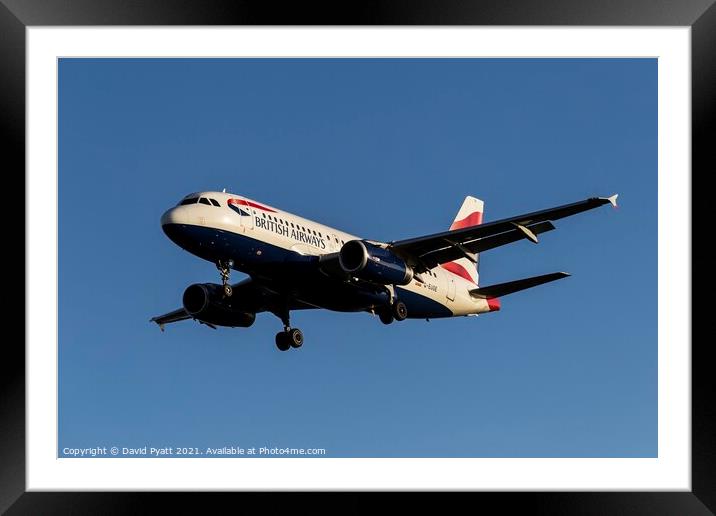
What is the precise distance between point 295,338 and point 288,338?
21cm

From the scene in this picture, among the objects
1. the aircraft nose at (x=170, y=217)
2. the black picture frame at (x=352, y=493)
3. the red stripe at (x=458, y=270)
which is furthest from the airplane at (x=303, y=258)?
the black picture frame at (x=352, y=493)

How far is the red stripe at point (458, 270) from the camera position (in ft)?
115

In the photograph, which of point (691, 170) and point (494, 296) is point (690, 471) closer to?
point (691, 170)

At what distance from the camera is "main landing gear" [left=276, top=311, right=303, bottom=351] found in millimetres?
30188

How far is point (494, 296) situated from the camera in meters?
34.1

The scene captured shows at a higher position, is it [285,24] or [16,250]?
[285,24]

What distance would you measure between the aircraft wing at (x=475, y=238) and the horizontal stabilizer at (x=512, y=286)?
7.42 ft

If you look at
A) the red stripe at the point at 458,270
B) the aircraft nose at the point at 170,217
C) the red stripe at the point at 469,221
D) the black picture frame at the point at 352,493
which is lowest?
the black picture frame at the point at 352,493

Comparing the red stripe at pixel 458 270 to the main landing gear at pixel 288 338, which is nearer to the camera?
the main landing gear at pixel 288 338

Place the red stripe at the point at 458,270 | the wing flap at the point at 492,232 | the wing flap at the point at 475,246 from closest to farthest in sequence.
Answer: the wing flap at the point at 492,232
the wing flap at the point at 475,246
the red stripe at the point at 458,270

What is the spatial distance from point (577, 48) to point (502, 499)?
7.79m

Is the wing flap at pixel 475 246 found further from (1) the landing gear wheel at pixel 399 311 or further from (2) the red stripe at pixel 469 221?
(2) the red stripe at pixel 469 221

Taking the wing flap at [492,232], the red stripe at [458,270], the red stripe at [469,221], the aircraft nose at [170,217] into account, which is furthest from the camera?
the red stripe at [469,221]

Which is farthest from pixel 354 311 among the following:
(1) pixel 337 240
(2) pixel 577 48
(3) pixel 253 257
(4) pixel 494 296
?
(2) pixel 577 48
